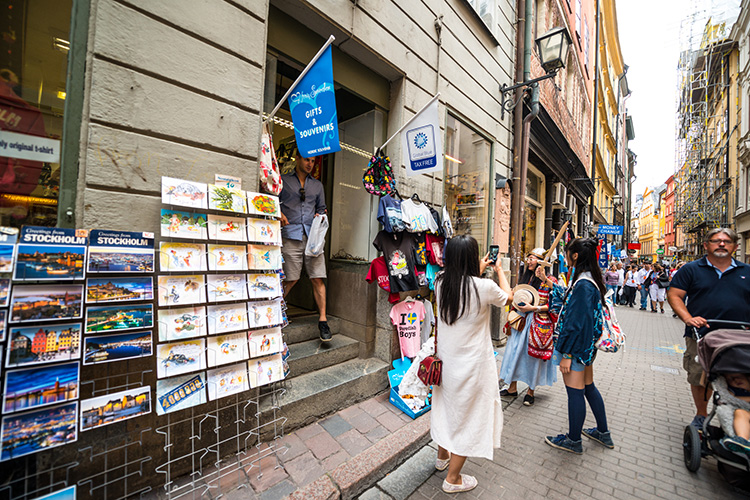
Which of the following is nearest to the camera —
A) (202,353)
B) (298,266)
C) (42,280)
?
(42,280)

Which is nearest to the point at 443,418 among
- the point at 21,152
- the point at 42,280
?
the point at 42,280

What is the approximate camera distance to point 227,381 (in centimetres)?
244

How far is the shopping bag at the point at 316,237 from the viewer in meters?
3.80

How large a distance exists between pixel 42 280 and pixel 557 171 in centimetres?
1311

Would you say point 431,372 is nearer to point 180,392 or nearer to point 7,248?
point 180,392

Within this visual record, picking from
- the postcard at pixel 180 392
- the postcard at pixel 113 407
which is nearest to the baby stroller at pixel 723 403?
the postcard at pixel 180 392

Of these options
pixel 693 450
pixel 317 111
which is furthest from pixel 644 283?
pixel 317 111

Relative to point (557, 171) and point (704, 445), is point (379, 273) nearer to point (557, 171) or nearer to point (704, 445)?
point (704, 445)

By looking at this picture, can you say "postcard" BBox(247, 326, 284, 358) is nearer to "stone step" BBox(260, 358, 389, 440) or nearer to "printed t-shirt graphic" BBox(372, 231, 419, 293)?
"stone step" BBox(260, 358, 389, 440)

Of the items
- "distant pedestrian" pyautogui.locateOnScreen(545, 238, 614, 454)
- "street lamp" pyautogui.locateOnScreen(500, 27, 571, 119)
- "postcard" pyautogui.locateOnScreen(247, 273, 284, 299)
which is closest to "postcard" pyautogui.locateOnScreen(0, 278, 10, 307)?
"postcard" pyautogui.locateOnScreen(247, 273, 284, 299)

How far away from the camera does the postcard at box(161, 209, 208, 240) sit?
2.24m

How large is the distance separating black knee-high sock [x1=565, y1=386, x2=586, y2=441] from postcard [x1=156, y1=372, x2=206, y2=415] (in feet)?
10.8

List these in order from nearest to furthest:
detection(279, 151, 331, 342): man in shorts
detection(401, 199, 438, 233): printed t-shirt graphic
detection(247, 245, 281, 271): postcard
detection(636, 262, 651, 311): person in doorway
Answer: detection(247, 245, 281, 271): postcard → detection(279, 151, 331, 342): man in shorts → detection(401, 199, 438, 233): printed t-shirt graphic → detection(636, 262, 651, 311): person in doorway

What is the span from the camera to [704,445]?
9.10 ft
